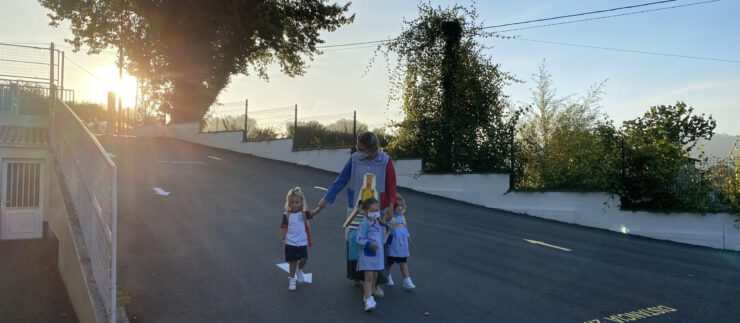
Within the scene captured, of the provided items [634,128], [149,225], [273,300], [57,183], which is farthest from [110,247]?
[634,128]

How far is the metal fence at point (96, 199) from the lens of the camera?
439 cm

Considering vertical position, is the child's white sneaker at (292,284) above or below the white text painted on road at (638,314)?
above

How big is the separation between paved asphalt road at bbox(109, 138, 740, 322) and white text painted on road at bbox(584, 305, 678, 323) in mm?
26

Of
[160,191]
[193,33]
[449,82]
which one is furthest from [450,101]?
[193,33]

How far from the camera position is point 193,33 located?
24156 mm

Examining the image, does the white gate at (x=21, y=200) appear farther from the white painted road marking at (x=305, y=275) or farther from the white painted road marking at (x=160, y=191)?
the white painted road marking at (x=305, y=275)

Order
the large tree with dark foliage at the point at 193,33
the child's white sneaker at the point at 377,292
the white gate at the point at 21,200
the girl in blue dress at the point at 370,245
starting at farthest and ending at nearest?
the large tree with dark foliage at the point at 193,33 → the white gate at the point at 21,200 → the child's white sneaker at the point at 377,292 → the girl in blue dress at the point at 370,245

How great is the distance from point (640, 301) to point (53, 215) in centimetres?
966

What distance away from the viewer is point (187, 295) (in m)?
5.55

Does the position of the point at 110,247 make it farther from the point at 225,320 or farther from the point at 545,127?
the point at 545,127

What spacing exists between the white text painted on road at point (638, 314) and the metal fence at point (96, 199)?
180 inches

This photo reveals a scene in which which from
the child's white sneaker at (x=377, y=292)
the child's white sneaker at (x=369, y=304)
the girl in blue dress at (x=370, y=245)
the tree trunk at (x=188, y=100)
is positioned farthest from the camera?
the tree trunk at (x=188, y=100)

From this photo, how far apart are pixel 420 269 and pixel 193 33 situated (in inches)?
817

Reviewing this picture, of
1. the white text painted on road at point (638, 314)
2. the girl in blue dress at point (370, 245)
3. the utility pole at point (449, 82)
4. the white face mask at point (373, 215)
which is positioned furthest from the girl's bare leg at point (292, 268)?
the utility pole at point (449, 82)
